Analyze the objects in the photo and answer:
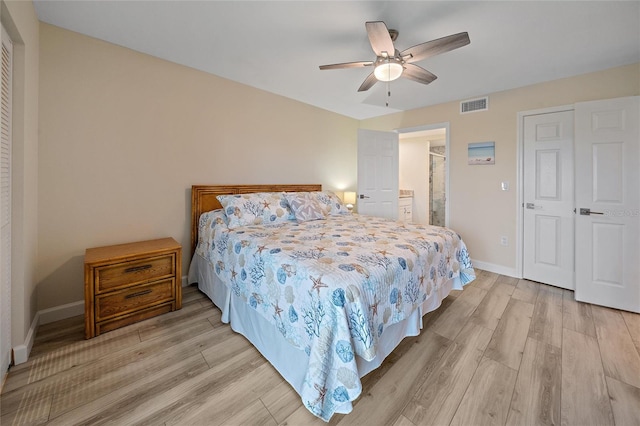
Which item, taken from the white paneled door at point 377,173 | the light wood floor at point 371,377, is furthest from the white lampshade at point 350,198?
the light wood floor at point 371,377

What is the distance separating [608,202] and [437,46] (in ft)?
8.03

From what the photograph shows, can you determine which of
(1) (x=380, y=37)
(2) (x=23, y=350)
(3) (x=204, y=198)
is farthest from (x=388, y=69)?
(2) (x=23, y=350)

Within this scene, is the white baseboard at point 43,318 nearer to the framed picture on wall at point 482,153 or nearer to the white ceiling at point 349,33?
the white ceiling at point 349,33

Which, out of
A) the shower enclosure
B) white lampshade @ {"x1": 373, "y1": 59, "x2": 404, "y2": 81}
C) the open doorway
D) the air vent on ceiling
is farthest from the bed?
the shower enclosure

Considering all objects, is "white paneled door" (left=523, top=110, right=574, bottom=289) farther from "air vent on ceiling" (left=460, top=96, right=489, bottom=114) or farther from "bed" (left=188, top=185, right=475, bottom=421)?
"bed" (left=188, top=185, right=475, bottom=421)

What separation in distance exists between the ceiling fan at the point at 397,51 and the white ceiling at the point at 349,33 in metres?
0.24

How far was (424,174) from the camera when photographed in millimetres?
5711

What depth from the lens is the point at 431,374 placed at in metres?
1.63

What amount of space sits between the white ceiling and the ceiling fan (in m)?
0.24

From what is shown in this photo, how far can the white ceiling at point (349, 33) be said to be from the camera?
6.07ft

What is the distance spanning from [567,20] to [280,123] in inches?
120

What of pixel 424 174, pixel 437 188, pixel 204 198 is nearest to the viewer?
pixel 204 198

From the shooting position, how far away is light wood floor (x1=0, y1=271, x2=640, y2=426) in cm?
134

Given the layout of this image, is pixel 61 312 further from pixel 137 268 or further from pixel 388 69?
pixel 388 69
